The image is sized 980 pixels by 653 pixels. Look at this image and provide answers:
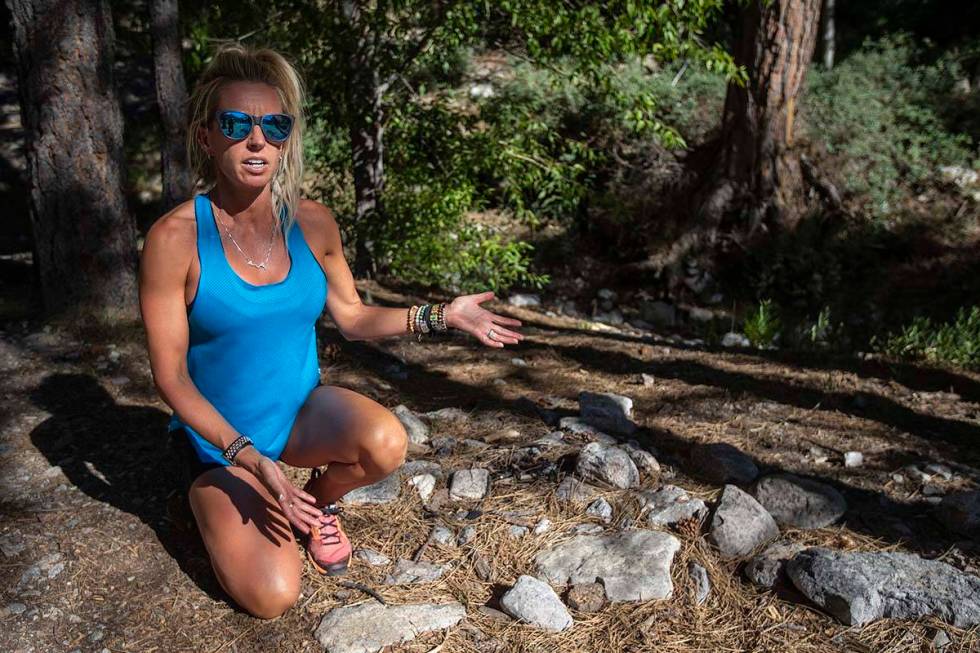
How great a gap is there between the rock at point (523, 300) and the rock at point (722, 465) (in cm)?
489

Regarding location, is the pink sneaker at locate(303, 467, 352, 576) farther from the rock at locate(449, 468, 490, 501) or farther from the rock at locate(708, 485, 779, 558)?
the rock at locate(708, 485, 779, 558)

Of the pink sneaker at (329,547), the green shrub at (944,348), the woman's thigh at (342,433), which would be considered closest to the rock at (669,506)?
the woman's thigh at (342,433)

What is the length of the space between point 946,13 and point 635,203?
872 cm

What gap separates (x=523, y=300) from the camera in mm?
8914

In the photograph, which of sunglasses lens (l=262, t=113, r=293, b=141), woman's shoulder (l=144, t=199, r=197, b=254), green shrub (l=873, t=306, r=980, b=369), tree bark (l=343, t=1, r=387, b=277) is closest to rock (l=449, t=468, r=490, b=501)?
woman's shoulder (l=144, t=199, r=197, b=254)

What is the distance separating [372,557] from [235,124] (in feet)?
5.45

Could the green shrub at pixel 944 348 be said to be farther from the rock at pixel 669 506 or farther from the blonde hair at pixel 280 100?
the blonde hair at pixel 280 100

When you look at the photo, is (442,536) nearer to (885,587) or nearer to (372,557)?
(372,557)

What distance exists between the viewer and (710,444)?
3920 millimetres

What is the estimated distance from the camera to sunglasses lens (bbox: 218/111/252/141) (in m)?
2.65

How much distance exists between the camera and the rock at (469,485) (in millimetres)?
3527

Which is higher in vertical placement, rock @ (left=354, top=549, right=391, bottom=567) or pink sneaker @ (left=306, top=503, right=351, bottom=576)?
pink sneaker @ (left=306, top=503, right=351, bottom=576)

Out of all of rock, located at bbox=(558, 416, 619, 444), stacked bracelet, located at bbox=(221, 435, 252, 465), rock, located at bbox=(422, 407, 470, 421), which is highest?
stacked bracelet, located at bbox=(221, 435, 252, 465)

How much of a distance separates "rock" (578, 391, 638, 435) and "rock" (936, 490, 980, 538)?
1.41m
